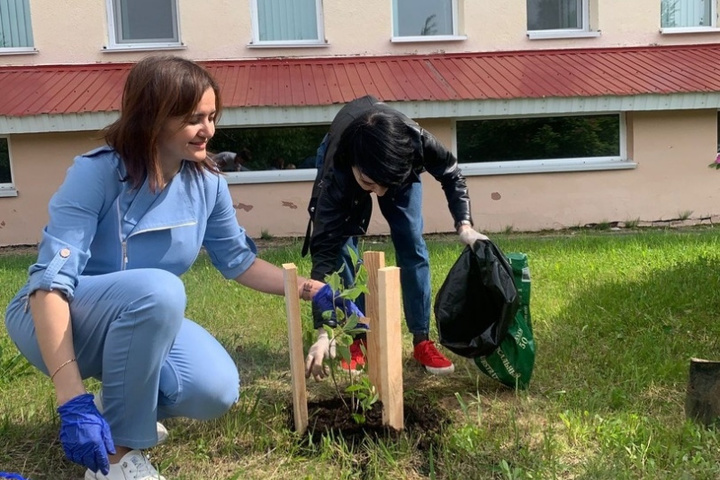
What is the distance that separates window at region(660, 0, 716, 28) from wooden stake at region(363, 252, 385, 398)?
9.22 meters

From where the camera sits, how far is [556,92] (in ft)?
26.8

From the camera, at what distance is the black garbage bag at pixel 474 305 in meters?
2.63

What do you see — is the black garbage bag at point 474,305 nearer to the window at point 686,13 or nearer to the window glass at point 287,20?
the window glass at point 287,20

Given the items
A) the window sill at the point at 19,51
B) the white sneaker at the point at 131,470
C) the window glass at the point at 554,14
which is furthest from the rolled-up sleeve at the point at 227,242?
the window glass at the point at 554,14

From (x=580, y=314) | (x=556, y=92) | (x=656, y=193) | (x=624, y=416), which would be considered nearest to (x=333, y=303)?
(x=624, y=416)

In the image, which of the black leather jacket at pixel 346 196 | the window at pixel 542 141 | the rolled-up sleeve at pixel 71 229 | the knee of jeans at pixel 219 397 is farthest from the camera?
the window at pixel 542 141

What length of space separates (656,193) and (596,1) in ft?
9.59

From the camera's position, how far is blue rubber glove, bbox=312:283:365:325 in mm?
2320

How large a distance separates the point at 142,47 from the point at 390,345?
796cm

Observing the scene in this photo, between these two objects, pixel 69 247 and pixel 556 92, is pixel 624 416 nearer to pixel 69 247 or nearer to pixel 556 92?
pixel 69 247

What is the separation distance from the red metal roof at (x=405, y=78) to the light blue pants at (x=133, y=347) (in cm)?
607

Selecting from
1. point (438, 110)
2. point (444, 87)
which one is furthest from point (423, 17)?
point (438, 110)

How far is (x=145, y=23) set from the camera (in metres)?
9.20

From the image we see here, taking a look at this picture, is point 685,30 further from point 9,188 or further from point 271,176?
point 9,188
